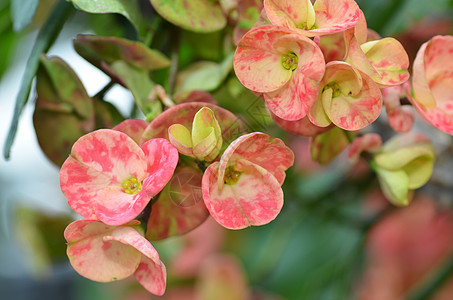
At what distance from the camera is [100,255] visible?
0.22m

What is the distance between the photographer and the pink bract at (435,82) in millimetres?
246

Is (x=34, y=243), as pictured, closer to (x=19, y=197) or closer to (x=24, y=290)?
(x=19, y=197)

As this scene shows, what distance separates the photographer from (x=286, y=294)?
66 cm

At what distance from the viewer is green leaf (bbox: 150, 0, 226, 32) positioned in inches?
10.2

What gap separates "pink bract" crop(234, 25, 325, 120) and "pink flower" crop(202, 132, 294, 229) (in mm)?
17

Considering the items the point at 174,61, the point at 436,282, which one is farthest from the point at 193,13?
the point at 436,282

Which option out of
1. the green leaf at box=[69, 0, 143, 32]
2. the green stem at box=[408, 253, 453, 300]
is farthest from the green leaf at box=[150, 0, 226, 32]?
the green stem at box=[408, 253, 453, 300]

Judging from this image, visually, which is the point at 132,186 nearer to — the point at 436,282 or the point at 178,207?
the point at 178,207

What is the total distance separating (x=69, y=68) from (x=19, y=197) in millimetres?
503

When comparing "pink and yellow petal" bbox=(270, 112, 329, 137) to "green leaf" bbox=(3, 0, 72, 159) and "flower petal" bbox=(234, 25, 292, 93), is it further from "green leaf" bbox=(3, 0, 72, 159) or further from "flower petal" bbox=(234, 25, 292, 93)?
"green leaf" bbox=(3, 0, 72, 159)

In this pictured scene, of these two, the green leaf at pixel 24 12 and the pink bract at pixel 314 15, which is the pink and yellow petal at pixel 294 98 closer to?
the pink bract at pixel 314 15

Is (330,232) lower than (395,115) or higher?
lower

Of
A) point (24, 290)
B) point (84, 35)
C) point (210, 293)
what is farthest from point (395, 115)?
point (24, 290)

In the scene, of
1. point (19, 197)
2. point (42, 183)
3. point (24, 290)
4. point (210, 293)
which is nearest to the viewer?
point (210, 293)
